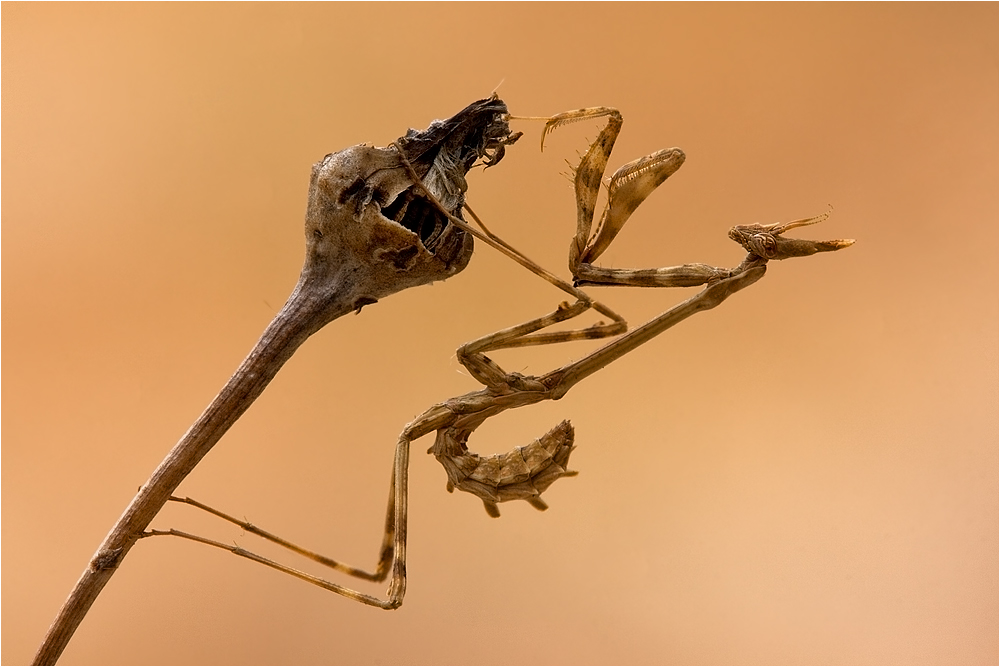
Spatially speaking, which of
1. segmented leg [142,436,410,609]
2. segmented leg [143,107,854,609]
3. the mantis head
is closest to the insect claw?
segmented leg [143,107,854,609]

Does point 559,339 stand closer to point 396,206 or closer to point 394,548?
point 396,206

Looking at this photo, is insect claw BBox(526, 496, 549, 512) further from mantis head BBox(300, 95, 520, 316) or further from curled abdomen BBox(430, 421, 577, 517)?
mantis head BBox(300, 95, 520, 316)

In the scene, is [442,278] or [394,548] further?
[394,548]

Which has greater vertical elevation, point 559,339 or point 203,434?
point 559,339

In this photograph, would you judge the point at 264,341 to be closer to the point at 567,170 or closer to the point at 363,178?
the point at 363,178

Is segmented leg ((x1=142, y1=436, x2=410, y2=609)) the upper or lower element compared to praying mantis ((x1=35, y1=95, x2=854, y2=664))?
lower

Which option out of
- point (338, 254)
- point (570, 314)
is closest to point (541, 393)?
point (570, 314)

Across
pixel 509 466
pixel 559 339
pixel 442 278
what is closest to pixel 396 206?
pixel 442 278

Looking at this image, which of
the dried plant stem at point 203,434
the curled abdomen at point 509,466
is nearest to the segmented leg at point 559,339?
the curled abdomen at point 509,466

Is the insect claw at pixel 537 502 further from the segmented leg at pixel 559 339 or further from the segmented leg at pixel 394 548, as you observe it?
the segmented leg at pixel 394 548
